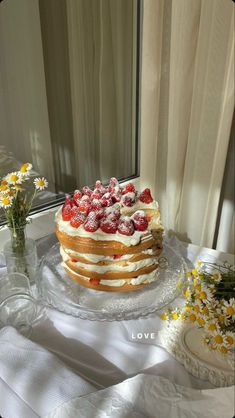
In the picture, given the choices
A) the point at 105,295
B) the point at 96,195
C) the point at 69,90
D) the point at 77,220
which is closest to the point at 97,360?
the point at 105,295

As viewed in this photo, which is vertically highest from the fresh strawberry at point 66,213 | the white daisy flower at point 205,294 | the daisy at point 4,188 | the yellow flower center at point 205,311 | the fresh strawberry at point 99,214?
the daisy at point 4,188

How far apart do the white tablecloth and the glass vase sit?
5.7 inches

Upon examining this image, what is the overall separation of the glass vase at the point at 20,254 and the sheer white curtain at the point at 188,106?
2.20ft

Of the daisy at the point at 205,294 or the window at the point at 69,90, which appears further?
the window at the point at 69,90

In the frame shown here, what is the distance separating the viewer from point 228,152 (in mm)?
1336

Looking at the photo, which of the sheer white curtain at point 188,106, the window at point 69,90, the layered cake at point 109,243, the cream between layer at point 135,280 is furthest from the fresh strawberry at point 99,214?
the sheer white curtain at point 188,106

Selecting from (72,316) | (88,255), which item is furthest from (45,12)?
(72,316)

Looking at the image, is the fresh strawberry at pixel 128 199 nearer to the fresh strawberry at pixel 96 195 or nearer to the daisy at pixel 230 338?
the fresh strawberry at pixel 96 195

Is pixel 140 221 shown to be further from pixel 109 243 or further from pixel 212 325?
pixel 212 325

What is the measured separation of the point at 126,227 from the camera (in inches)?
31.5

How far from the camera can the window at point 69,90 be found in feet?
3.25

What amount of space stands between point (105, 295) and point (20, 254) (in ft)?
0.79

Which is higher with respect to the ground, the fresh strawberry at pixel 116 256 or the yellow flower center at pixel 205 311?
the yellow flower center at pixel 205 311

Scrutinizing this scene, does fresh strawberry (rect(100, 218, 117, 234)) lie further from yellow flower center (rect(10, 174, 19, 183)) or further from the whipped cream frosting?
yellow flower center (rect(10, 174, 19, 183))
